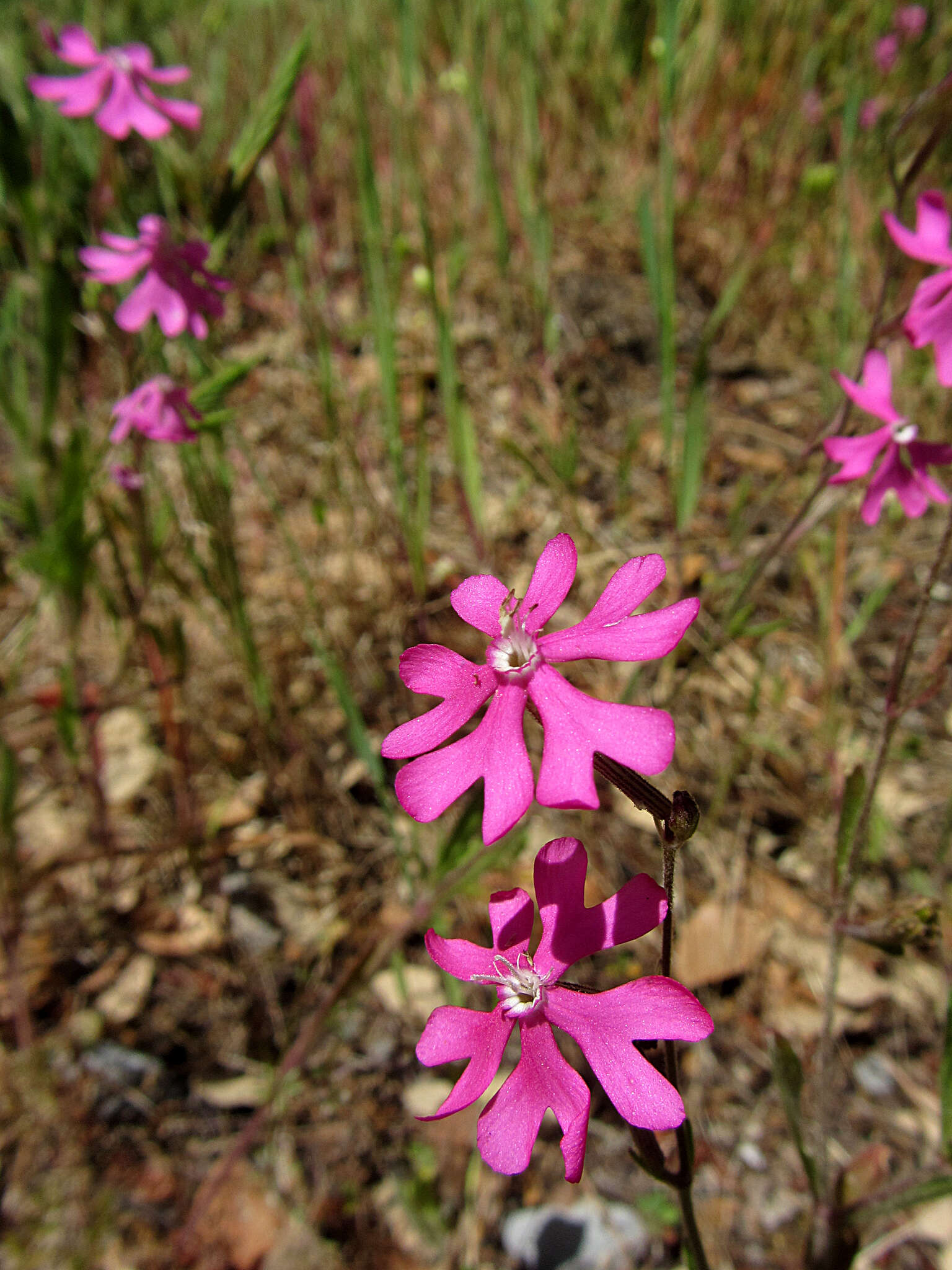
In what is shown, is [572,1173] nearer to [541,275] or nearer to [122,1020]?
[122,1020]

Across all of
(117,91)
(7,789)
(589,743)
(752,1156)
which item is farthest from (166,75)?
(752,1156)

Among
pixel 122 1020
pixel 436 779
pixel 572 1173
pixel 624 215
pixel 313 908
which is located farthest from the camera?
pixel 624 215

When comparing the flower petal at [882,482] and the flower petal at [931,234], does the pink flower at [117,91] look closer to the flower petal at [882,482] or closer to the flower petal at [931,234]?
the flower petal at [931,234]

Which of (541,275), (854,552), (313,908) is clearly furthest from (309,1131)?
(541,275)

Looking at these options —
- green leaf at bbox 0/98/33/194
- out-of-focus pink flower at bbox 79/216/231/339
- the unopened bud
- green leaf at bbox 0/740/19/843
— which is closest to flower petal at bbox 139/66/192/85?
green leaf at bbox 0/98/33/194

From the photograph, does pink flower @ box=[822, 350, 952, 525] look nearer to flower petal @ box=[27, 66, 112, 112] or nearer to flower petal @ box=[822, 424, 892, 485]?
flower petal @ box=[822, 424, 892, 485]

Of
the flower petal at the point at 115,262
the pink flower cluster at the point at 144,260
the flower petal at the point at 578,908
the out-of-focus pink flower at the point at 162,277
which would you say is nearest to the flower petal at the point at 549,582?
the flower petal at the point at 578,908

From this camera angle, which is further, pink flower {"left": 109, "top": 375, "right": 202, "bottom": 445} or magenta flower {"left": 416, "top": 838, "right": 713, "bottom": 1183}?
pink flower {"left": 109, "top": 375, "right": 202, "bottom": 445}
